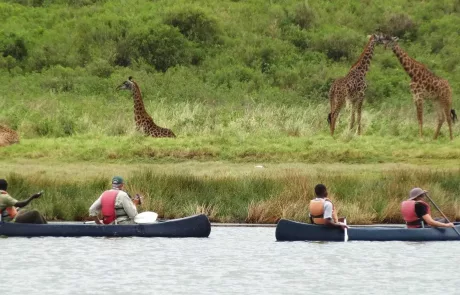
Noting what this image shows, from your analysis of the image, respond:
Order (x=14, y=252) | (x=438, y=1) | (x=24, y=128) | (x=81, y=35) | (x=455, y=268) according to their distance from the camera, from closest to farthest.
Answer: (x=455, y=268)
(x=14, y=252)
(x=24, y=128)
(x=81, y=35)
(x=438, y=1)

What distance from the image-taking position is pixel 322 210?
2002cm

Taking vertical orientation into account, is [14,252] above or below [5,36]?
below

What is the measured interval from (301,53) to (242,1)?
7061 millimetres

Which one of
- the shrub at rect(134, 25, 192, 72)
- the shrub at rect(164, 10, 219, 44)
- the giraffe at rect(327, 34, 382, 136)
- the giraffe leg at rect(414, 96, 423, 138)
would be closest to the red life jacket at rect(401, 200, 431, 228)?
the giraffe leg at rect(414, 96, 423, 138)

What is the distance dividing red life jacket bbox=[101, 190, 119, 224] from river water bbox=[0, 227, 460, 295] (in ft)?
1.47

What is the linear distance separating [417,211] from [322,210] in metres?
1.58

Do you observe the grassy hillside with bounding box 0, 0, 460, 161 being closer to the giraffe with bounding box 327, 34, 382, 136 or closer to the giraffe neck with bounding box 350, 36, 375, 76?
the giraffe with bounding box 327, 34, 382, 136

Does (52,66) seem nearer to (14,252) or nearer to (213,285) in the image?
(14,252)

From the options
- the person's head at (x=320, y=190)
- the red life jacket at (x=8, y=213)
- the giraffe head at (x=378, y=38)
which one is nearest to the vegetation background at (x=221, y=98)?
the giraffe head at (x=378, y=38)

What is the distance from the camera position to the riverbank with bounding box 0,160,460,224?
74.9 ft

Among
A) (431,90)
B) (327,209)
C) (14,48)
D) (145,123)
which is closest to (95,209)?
(327,209)

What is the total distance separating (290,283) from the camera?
56.0 feet

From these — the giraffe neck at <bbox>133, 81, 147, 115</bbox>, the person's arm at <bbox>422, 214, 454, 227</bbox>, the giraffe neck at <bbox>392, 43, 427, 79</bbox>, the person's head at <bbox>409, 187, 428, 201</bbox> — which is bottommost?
the person's arm at <bbox>422, 214, 454, 227</bbox>

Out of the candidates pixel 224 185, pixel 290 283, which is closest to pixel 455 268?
pixel 290 283
